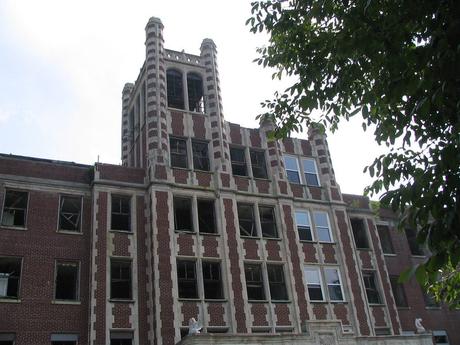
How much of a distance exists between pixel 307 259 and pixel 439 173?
24805 mm

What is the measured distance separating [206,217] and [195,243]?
2269 millimetres

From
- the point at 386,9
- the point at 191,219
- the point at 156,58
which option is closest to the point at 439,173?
the point at 386,9

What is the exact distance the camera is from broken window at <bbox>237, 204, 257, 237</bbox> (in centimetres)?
3198

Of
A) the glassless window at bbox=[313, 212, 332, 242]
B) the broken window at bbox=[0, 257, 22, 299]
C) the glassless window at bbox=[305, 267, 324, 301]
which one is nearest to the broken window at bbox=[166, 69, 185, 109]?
the glassless window at bbox=[313, 212, 332, 242]

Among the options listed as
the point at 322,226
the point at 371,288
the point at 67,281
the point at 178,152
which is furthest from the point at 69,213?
the point at 371,288

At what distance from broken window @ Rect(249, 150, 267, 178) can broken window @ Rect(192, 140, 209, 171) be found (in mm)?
3350

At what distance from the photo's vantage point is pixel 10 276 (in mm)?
26078

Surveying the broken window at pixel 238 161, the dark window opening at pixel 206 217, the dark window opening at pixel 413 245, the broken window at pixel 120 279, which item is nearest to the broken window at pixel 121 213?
the broken window at pixel 120 279

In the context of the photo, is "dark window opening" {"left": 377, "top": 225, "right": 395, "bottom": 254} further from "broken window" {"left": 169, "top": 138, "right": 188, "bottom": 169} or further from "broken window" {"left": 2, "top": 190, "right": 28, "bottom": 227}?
"broken window" {"left": 2, "top": 190, "right": 28, "bottom": 227}

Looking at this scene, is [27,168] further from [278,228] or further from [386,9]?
[386,9]

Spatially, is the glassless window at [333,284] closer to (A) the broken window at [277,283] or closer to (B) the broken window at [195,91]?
(A) the broken window at [277,283]

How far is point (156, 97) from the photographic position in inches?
1318

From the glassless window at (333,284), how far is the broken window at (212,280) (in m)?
7.15

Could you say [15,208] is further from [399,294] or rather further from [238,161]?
[399,294]
